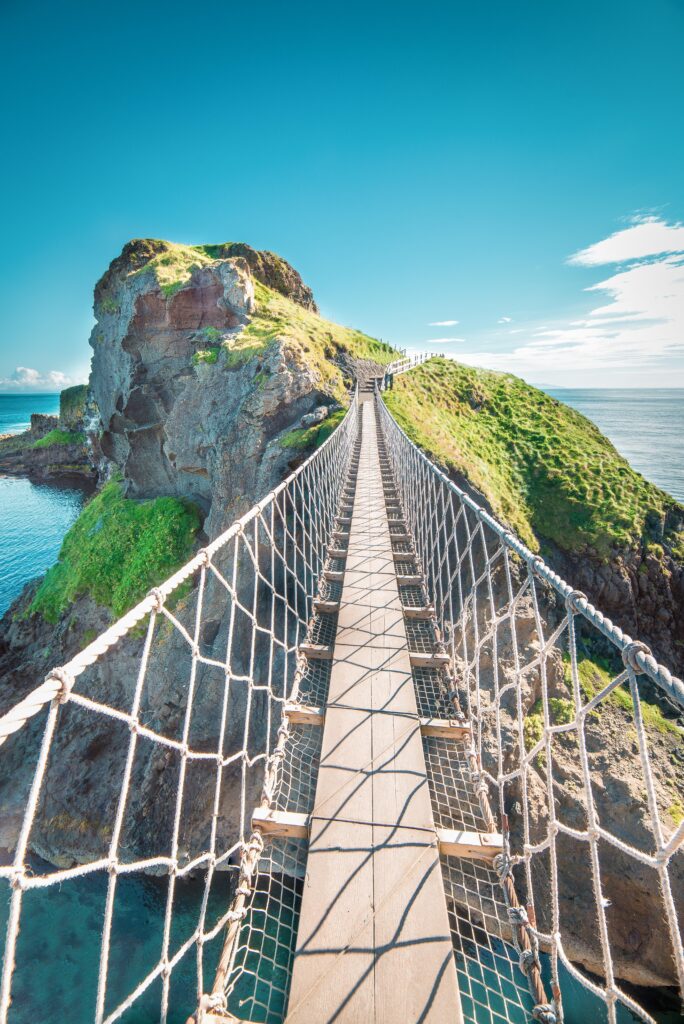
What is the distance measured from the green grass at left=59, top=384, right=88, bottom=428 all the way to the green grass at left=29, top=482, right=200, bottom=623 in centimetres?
2969

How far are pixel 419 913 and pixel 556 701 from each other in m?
5.73

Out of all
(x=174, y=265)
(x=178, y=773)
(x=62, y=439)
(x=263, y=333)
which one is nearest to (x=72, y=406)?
(x=62, y=439)

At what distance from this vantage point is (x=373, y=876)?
5.45 ft

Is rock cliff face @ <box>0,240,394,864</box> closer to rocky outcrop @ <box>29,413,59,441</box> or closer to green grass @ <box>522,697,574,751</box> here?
green grass @ <box>522,697,574,751</box>

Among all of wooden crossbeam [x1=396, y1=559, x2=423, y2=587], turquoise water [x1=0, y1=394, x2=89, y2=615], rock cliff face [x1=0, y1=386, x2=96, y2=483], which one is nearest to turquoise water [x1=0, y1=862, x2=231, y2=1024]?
wooden crossbeam [x1=396, y1=559, x2=423, y2=587]

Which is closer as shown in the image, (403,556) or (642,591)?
(403,556)

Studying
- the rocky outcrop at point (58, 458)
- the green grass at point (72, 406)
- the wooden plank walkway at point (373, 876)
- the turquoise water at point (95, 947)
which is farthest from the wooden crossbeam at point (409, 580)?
the green grass at point (72, 406)

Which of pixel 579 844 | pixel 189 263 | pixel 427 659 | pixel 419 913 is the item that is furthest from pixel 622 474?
pixel 189 263

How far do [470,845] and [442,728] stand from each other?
0.60 metres

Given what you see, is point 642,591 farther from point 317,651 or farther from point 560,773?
point 317,651

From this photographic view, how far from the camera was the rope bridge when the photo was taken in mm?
1472

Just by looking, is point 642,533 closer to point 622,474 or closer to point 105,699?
point 622,474

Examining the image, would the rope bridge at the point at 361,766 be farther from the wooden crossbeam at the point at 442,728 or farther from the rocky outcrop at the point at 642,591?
the rocky outcrop at the point at 642,591

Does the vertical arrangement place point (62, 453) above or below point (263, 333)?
below
